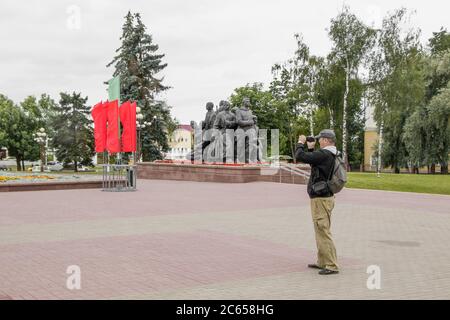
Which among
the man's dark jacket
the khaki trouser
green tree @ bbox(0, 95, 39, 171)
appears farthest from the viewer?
green tree @ bbox(0, 95, 39, 171)

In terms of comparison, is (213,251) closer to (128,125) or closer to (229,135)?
(128,125)

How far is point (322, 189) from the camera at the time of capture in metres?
6.25

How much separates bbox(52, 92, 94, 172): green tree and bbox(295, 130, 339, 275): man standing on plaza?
54541mm

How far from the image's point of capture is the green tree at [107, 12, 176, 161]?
47.4 metres

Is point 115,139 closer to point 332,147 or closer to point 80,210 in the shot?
point 80,210

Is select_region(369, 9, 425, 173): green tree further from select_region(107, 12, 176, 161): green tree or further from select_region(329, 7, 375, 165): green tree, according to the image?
select_region(107, 12, 176, 161): green tree

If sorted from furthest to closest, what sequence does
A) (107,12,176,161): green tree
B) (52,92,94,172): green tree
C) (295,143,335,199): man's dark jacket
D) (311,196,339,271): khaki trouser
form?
(52,92,94,172): green tree → (107,12,176,161): green tree → (311,196,339,271): khaki trouser → (295,143,335,199): man's dark jacket

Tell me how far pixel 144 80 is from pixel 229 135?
74.7 feet

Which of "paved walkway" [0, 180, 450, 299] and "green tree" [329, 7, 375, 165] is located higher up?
"green tree" [329, 7, 375, 165]

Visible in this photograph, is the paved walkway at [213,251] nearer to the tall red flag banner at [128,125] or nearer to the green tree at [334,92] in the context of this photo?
the tall red flag banner at [128,125]

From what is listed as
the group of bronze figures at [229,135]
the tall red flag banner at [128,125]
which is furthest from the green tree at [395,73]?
the tall red flag banner at [128,125]

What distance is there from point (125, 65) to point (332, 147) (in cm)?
4394

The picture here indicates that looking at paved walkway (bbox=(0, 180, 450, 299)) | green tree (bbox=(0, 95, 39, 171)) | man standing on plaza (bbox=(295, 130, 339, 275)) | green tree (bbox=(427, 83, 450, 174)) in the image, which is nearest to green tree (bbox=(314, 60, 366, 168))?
green tree (bbox=(427, 83, 450, 174))

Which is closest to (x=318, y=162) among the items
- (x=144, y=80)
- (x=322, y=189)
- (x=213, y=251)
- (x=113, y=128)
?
(x=322, y=189)
